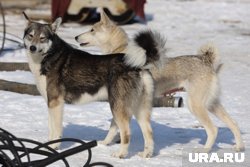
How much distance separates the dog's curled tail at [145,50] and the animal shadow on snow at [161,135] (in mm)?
998

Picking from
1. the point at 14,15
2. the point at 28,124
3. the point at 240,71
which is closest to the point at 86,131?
the point at 28,124

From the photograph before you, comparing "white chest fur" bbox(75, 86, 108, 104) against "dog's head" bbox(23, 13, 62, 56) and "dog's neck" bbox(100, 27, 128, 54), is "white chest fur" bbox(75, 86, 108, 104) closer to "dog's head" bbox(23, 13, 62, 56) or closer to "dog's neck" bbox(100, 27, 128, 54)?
"dog's head" bbox(23, 13, 62, 56)

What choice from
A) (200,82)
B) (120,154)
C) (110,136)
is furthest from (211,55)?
(120,154)

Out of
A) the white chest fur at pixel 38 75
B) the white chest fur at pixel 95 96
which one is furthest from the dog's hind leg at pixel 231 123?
the white chest fur at pixel 38 75

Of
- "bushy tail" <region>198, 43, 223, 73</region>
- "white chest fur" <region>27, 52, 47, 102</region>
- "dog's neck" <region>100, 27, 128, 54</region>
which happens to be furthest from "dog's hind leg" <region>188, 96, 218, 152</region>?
"white chest fur" <region>27, 52, 47, 102</region>

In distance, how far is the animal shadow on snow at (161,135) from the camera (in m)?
6.63

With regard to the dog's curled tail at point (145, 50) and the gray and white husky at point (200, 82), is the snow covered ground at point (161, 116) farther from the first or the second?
the dog's curled tail at point (145, 50)

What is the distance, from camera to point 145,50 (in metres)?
5.71

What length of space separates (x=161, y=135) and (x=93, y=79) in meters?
1.37

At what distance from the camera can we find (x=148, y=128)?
5902 millimetres

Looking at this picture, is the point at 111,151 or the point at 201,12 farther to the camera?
the point at 201,12

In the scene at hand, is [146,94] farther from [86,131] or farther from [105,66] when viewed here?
[86,131]

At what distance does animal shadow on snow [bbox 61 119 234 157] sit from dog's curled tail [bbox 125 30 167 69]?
1.00 m

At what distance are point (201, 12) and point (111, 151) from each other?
1253 centimetres
